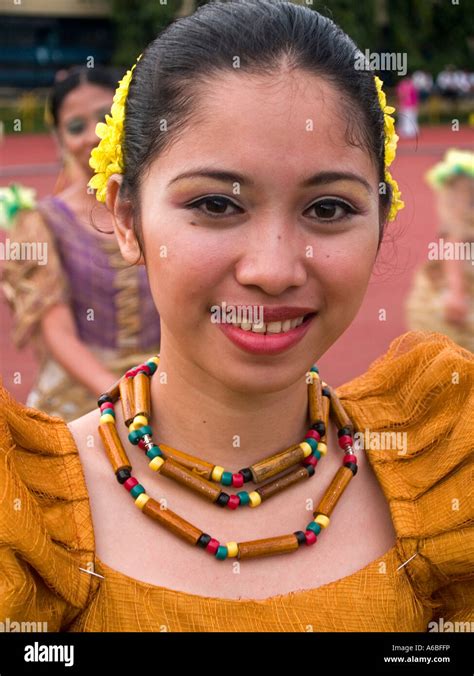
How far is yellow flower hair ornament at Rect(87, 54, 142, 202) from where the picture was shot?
5.64ft

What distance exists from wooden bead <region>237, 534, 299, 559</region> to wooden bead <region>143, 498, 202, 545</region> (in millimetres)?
84

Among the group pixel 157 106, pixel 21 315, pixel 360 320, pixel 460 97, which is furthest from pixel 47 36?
pixel 157 106

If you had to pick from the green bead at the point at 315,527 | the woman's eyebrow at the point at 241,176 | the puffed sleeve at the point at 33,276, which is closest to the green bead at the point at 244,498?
the green bead at the point at 315,527

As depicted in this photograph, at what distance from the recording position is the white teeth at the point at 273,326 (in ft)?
4.79

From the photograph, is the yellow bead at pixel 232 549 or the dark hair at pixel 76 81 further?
the dark hair at pixel 76 81

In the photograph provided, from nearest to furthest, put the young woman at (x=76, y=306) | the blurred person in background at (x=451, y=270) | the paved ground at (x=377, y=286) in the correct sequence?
the paved ground at (x=377, y=286) → the young woman at (x=76, y=306) → the blurred person in background at (x=451, y=270)

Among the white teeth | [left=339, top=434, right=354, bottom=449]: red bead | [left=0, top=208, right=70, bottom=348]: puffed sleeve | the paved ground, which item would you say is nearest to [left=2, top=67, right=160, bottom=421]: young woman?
[left=0, top=208, right=70, bottom=348]: puffed sleeve

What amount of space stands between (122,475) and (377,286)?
8.12 metres

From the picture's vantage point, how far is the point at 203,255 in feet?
4.65

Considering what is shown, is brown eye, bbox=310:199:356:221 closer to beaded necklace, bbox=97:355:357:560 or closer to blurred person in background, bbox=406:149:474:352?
beaded necklace, bbox=97:355:357:560

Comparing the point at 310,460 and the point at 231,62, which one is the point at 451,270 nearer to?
the point at 310,460

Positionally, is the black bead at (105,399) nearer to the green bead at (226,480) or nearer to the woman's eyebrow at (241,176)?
the green bead at (226,480)

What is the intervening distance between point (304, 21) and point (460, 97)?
24.7 m

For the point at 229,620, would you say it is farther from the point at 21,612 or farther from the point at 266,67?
the point at 266,67
